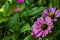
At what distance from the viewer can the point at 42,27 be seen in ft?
3.93

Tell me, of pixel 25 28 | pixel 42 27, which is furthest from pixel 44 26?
pixel 25 28

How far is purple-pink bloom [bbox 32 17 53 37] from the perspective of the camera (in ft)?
3.74

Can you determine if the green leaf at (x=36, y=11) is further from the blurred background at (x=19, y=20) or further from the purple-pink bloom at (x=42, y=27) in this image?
the purple-pink bloom at (x=42, y=27)

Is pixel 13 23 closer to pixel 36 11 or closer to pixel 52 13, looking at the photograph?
pixel 36 11

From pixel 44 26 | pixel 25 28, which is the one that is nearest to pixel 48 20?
pixel 44 26

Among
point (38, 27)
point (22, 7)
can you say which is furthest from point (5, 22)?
point (38, 27)

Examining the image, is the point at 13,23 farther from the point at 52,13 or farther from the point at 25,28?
the point at 52,13

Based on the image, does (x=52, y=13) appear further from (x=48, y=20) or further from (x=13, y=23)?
(x=13, y=23)

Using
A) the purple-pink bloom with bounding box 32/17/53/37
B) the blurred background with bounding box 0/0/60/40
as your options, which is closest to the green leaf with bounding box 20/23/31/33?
the blurred background with bounding box 0/0/60/40

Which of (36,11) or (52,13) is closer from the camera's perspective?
(52,13)

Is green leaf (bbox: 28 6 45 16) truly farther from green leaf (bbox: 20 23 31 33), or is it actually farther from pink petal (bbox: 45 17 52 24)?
pink petal (bbox: 45 17 52 24)

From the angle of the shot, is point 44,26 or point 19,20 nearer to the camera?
point 44,26

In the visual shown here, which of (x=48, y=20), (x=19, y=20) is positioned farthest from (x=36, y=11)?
(x=48, y=20)

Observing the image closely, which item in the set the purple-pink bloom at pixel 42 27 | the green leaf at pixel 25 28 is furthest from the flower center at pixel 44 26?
the green leaf at pixel 25 28
